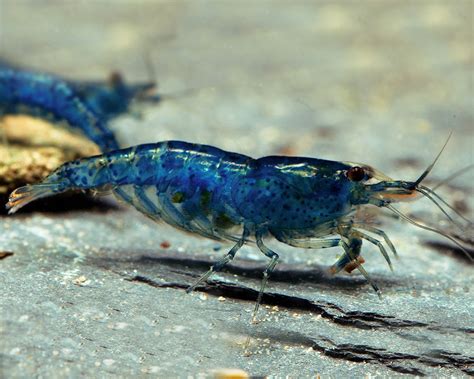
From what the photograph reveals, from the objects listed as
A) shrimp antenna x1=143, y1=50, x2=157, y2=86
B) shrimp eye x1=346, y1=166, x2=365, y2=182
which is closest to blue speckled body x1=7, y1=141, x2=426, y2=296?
shrimp eye x1=346, y1=166, x2=365, y2=182

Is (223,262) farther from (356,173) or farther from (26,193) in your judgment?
(26,193)

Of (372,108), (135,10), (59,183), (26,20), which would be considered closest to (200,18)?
(135,10)

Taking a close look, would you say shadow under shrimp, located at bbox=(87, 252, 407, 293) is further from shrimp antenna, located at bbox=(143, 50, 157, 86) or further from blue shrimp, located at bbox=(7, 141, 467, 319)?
shrimp antenna, located at bbox=(143, 50, 157, 86)

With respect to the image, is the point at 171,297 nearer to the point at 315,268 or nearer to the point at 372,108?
the point at 315,268

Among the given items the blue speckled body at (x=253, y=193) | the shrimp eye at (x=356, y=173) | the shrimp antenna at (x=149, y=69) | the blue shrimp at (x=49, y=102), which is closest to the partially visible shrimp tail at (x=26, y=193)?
the blue speckled body at (x=253, y=193)

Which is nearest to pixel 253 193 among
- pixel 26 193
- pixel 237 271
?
pixel 237 271
